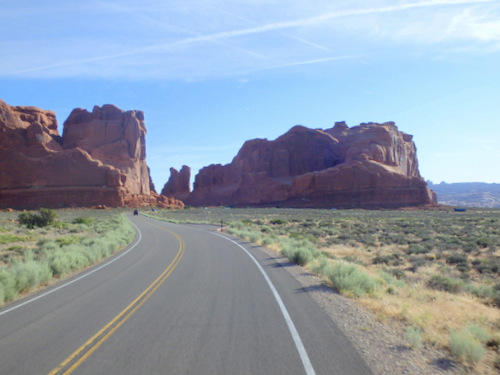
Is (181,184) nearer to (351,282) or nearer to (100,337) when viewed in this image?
(351,282)

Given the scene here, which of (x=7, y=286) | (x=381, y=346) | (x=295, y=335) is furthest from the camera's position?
(x=7, y=286)

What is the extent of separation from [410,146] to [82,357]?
148371 millimetres

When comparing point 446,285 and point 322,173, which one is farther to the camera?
point 322,173

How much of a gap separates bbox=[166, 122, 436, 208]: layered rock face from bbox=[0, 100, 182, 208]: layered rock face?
1306 inches

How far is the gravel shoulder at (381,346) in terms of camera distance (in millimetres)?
5117

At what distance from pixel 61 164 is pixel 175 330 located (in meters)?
97.6

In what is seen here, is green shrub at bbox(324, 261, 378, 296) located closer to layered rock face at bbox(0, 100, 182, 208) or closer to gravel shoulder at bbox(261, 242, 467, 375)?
gravel shoulder at bbox(261, 242, 467, 375)

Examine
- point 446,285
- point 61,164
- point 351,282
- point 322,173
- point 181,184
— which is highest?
point 61,164

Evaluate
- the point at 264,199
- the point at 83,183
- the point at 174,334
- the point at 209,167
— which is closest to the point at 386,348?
the point at 174,334

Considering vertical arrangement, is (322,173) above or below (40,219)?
above

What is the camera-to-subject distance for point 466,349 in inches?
214

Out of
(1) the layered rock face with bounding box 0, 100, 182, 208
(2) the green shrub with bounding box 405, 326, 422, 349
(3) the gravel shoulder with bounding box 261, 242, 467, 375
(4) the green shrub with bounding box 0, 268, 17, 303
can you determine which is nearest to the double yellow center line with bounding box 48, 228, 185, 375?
(4) the green shrub with bounding box 0, 268, 17, 303

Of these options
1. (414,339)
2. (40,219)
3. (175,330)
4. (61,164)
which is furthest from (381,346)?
(61,164)

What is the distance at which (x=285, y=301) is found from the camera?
884 cm
